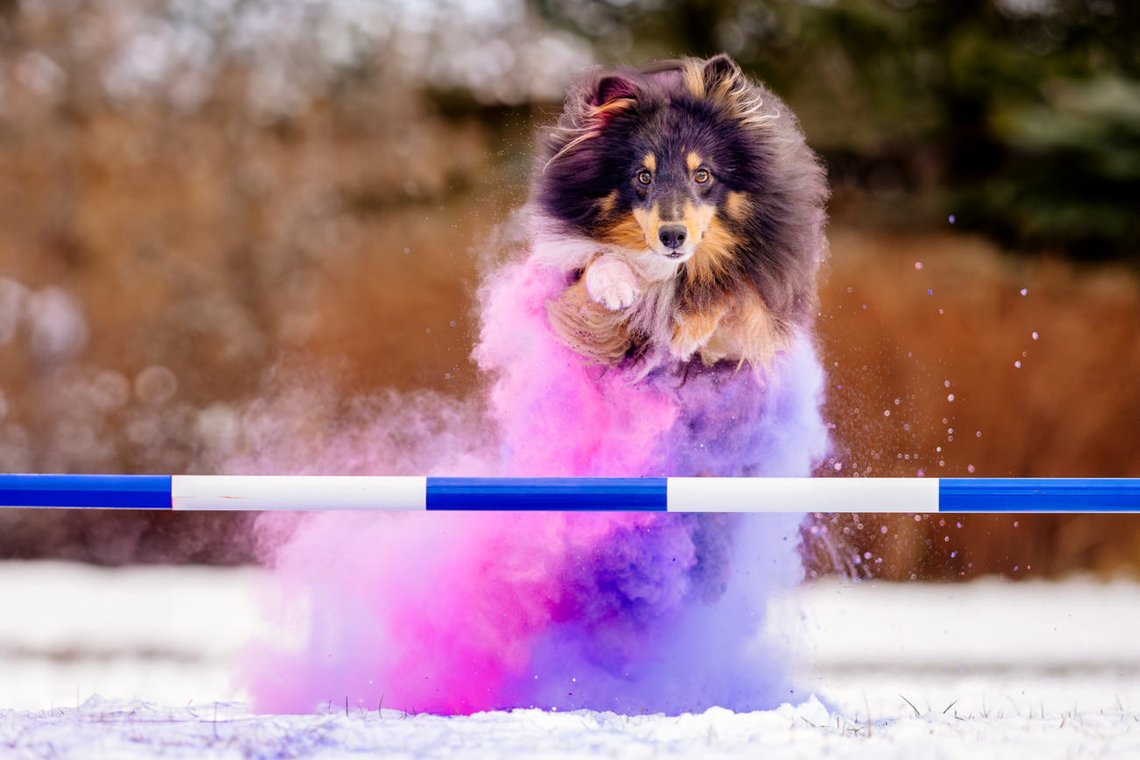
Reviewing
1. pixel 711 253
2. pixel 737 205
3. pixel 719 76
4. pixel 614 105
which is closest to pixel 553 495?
pixel 711 253

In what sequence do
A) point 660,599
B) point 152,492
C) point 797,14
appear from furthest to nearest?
point 797,14
point 660,599
point 152,492

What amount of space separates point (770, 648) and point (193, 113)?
316 inches

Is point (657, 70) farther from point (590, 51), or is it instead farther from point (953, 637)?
point (590, 51)

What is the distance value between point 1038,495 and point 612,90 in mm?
1719

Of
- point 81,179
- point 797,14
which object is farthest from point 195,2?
Result: point 797,14

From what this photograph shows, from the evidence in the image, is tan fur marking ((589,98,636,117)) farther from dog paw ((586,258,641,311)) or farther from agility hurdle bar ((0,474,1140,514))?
agility hurdle bar ((0,474,1140,514))

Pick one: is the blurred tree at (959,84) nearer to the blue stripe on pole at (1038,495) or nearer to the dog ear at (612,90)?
the dog ear at (612,90)

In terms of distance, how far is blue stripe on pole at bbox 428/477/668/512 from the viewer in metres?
2.92

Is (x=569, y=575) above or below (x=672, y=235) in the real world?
below

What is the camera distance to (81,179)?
995 cm

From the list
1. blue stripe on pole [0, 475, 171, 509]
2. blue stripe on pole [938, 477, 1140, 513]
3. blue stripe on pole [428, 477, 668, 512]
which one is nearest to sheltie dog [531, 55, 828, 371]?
blue stripe on pole [428, 477, 668, 512]

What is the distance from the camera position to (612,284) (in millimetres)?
3494

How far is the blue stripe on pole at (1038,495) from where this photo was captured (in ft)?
9.55

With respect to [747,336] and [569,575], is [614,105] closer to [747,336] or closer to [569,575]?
[747,336]
